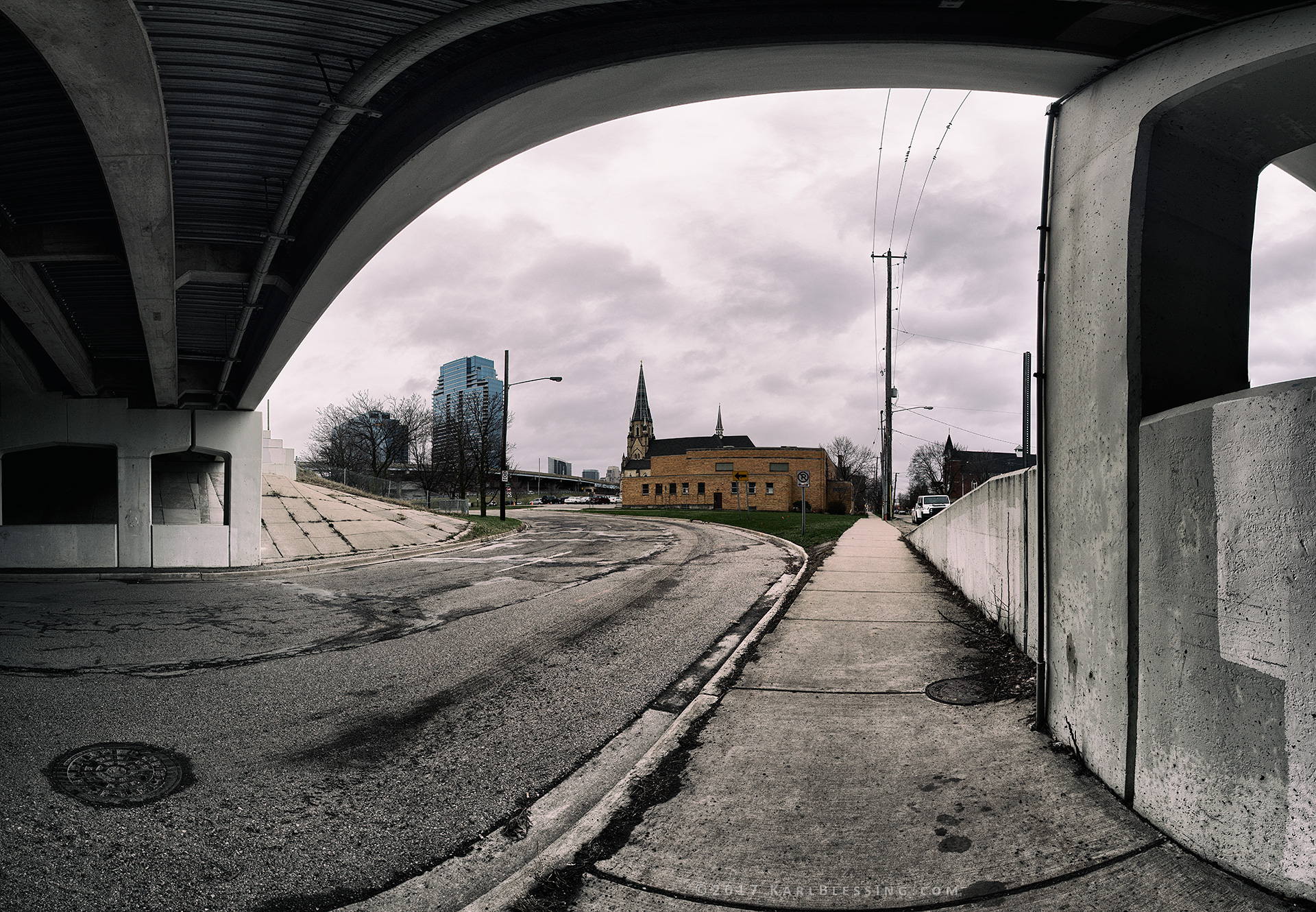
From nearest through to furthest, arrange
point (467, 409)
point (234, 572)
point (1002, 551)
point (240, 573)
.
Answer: point (1002, 551) < point (240, 573) < point (234, 572) < point (467, 409)

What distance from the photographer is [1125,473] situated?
11.2 feet

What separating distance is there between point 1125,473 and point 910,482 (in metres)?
116

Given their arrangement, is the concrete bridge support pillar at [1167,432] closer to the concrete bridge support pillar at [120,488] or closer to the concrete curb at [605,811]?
the concrete curb at [605,811]

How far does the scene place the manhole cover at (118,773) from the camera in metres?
3.70

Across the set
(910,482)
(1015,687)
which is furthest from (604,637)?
(910,482)

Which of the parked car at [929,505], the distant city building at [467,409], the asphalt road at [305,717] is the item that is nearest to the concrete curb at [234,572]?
the asphalt road at [305,717]

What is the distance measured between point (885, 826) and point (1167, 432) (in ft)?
7.57

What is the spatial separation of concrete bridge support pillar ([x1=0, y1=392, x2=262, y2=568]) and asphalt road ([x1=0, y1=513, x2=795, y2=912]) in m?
3.73

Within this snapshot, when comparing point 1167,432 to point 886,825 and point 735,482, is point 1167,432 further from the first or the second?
point 735,482

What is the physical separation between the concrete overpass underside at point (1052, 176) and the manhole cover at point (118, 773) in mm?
5183

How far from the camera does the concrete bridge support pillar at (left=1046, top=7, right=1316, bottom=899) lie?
8.68 feet

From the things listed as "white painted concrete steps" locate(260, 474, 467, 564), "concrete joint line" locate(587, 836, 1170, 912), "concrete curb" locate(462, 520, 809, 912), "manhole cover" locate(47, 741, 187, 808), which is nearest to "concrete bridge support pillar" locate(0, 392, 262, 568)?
"white painted concrete steps" locate(260, 474, 467, 564)

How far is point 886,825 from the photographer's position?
3.25 metres

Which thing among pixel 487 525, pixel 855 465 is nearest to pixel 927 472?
pixel 855 465
